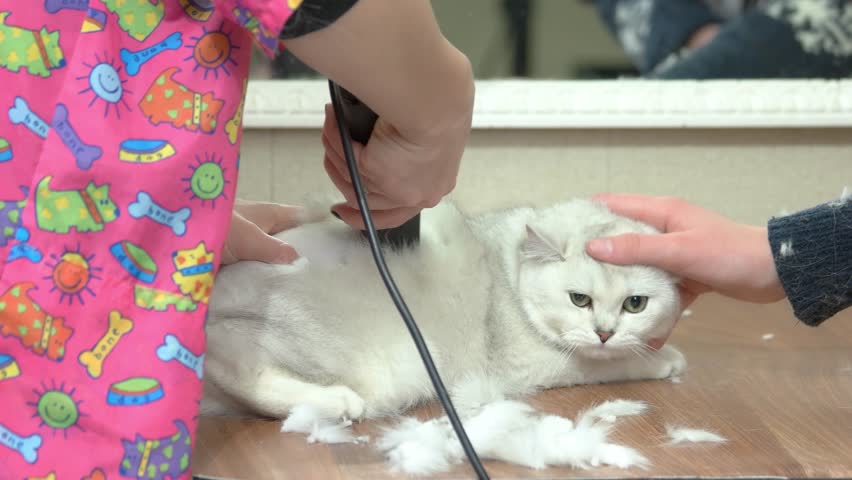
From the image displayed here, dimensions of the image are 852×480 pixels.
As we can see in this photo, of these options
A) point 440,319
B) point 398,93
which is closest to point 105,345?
point 398,93

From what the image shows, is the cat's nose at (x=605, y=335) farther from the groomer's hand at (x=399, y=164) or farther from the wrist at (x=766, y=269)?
the groomer's hand at (x=399, y=164)

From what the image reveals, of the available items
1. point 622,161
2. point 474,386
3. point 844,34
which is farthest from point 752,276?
point 844,34

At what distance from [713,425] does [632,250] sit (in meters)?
0.21

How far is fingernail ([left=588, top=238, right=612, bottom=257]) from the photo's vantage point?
99 cm

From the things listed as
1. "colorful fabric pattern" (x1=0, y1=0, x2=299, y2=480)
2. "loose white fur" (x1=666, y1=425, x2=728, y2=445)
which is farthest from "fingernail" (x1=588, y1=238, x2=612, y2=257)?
"colorful fabric pattern" (x1=0, y1=0, x2=299, y2=480)

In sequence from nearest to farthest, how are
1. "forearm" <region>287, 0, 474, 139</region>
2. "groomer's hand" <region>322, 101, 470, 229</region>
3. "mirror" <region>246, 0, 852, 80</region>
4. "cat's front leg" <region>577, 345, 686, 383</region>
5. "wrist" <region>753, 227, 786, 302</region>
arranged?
"forearm" <region>287, 0, 474, 139</region> → "groomer's hand" <region>322, 101, 470, 229</region> → "wrist" <region>753, 227, 786, 302</region> → "cat's front leg" <region>577, 345, 686, 383</region> → "mirror" <region>246, 0, 852, 80</region>

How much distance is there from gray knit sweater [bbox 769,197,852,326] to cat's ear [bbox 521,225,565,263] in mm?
242

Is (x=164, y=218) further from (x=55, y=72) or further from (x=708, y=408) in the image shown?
(x=708, y=408)

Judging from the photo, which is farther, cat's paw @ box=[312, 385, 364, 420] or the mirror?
the mirror

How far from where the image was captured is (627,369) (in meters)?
1.07

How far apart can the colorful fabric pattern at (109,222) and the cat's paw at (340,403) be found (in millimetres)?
241

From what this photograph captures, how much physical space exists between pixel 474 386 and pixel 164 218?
444mm

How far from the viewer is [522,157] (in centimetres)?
162

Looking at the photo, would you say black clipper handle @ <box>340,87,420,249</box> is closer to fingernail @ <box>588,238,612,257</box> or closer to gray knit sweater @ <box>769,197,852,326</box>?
fingernail @ <box>588,238,612,257</box>
